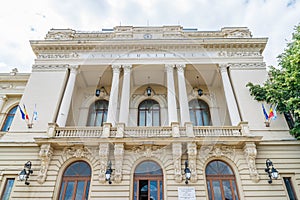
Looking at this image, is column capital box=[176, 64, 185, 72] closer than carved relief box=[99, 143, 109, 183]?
No

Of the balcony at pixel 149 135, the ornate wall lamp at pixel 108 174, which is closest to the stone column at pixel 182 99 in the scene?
the balcony at pixel 149 135

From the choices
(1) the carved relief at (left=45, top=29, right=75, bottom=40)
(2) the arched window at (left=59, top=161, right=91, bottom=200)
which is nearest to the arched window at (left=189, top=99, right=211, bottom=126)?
(2) the arched window at (left=59, top=161, right=91, bottom=200)

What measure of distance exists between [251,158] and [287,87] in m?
4.44

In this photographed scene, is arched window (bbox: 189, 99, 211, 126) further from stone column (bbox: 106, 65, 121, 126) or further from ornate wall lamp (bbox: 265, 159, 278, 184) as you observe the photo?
stone column (bbox: 106, 65, 121, 126)

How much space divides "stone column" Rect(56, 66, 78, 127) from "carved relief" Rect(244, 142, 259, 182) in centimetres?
1079

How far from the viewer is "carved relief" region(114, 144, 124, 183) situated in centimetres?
1101

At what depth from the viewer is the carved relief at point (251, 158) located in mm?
10990

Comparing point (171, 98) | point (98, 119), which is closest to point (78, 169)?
point (98, 119)

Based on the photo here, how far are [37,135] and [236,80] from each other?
13.3m

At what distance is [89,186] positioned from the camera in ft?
37.2

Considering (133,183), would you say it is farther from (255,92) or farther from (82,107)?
(255,92)

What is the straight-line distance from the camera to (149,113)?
1678 cm

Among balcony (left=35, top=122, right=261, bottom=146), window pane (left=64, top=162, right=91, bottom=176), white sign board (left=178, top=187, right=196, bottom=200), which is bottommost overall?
white sign board (left=178, top=187, right=196, bottom=200)

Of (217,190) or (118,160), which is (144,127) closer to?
(118,160)
